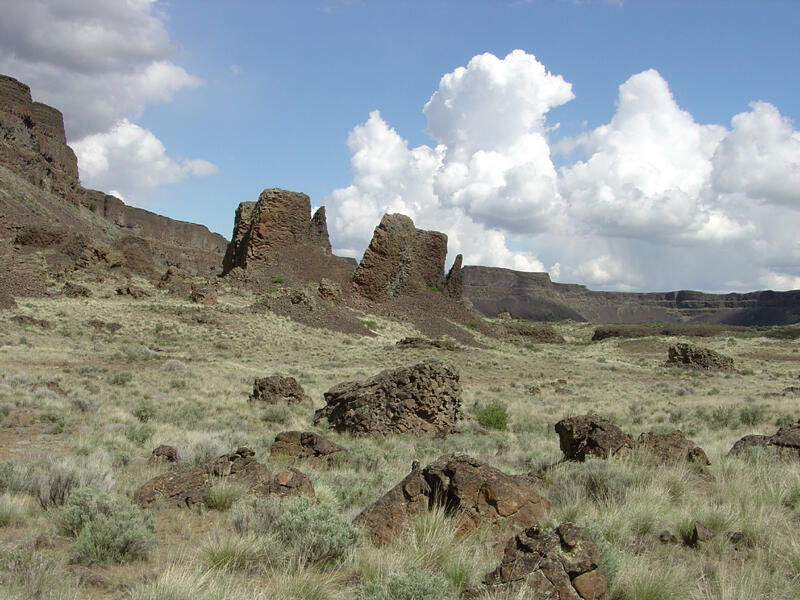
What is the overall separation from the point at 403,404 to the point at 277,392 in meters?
4.70

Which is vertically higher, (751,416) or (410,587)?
(410,587)

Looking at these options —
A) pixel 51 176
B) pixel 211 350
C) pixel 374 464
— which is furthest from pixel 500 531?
pixel 51 176

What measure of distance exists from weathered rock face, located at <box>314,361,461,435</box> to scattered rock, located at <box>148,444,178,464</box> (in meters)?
4.44

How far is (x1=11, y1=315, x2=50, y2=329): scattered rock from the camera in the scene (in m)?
26.9

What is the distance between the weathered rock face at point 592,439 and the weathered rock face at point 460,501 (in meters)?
2.70

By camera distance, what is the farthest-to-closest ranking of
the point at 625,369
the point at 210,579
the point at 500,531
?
the point at 625,369 → the point at 500,531 → the point at 210,579

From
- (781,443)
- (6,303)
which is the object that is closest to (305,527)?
(781,443)

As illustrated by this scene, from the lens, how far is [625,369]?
33.9 m

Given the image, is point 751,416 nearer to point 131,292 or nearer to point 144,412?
point 144,412

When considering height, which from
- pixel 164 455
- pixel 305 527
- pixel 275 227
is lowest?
pixel 164 455

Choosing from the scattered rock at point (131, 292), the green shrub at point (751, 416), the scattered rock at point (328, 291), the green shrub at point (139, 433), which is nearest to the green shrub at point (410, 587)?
the green shrub at point (139, 433)

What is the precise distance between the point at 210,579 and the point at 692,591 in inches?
126

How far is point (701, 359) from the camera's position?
1353 inches

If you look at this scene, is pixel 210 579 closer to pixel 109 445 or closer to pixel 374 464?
pixel 374 464
